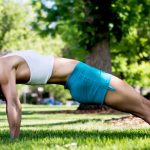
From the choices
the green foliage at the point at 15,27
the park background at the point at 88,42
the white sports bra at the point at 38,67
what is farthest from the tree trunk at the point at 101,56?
the green foliage at the point at 15,27

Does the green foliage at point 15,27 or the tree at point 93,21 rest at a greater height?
the tree at point 93,21

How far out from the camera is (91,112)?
74.6ft

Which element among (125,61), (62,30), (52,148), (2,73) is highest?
(2,73)

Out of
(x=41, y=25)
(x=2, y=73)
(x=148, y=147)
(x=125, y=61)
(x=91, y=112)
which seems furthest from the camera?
(x=125, y=61)

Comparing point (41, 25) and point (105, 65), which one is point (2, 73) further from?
point (41, 25)

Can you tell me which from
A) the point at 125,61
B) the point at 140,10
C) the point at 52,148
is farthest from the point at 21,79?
the point at 125,61

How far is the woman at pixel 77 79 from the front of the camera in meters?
7.39

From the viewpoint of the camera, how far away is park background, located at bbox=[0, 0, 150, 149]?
8539 millimetres

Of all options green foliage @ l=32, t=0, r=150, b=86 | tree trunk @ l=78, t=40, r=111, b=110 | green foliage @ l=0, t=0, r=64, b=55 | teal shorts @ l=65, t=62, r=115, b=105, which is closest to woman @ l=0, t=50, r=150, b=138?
teal shorts @ l=65, t=62, r=115, b=105

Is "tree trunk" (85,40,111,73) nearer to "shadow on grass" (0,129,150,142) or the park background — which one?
the park background

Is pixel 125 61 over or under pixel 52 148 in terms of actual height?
under

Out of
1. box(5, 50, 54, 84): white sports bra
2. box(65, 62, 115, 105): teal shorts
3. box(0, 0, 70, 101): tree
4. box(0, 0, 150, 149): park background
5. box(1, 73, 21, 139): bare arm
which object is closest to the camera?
box(1, 73, 21, 139): bare arm

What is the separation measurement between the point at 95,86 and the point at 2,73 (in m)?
1.22

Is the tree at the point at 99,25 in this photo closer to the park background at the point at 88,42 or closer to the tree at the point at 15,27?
the park background at the point at 88,42
